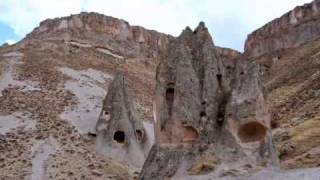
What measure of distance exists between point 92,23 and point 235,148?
3337 inches

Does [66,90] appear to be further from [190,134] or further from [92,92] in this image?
[190,134]

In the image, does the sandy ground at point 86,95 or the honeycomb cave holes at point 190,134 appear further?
the sandy ground at point 86,95

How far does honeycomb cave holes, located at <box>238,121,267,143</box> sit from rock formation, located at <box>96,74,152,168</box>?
1945 centimetres

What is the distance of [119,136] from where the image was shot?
41562mm

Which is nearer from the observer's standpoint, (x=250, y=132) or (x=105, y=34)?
(x=250, y=132)

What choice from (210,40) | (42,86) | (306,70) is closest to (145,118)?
(42,86)

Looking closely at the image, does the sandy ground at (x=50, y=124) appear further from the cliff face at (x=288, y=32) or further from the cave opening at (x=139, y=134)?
the cliff face at (x=288, y=32)

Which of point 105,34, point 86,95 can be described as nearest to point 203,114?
point 86,95

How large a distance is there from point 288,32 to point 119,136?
77989 mm

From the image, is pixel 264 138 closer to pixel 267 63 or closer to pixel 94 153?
pixel 94 153

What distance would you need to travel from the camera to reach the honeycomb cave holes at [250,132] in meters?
20.0

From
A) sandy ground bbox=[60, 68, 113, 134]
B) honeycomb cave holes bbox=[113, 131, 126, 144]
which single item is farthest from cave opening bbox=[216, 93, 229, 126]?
sandy ground bbox=[60, 68, 113, 134]

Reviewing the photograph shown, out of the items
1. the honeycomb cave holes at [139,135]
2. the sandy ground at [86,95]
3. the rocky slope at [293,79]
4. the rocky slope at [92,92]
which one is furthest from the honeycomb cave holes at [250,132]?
the sandy ground at [86,95]

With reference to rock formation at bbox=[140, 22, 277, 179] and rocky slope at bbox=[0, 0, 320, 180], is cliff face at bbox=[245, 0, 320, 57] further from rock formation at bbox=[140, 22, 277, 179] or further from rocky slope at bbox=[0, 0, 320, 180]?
rock formation at bbox=[140, 22, 277, 179]
